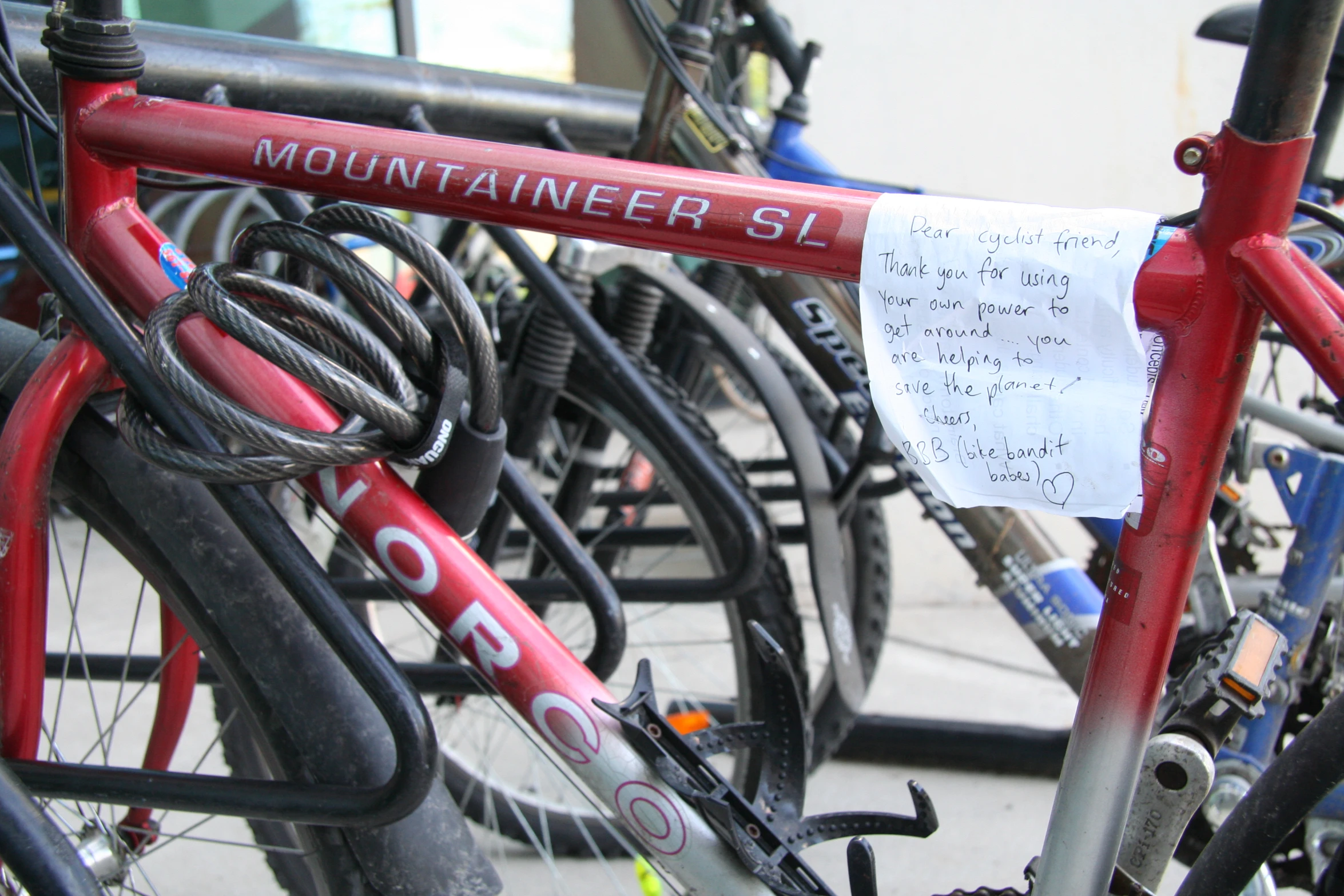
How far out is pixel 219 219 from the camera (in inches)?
125

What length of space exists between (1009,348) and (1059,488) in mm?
96

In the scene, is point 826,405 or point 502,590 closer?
point 502,590

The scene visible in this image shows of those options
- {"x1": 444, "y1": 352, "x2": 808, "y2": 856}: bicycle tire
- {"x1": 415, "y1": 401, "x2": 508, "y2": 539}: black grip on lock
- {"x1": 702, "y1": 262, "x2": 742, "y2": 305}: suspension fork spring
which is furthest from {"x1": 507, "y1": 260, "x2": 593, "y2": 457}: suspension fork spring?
{"x1": 415, "y1": 401, "x2": 508, "y2": 539}: black grip on lock

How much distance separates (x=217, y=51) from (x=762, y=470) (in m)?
1.23

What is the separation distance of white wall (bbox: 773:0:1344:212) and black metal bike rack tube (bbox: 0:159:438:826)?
1978mm

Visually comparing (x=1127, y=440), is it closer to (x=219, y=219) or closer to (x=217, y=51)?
(x=217, y=51)

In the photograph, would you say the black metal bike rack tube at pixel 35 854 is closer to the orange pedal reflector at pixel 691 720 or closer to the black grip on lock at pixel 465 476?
the black grip on lock at pixel 465 476

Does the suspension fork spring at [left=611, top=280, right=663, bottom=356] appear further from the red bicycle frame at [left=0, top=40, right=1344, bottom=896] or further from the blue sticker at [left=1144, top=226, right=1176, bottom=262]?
the blue sticker at [left=1144, top=226, right=1176, bottom=262]

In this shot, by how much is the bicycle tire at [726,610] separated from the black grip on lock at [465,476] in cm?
54

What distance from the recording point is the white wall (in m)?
2.34

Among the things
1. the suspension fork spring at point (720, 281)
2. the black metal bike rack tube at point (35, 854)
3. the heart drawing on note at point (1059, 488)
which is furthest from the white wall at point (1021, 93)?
the black metal bike rack tube at point (35, 854)

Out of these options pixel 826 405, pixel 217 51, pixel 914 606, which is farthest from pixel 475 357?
pixel 914 606

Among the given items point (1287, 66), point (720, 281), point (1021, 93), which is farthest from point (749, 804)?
point (1021, 93)

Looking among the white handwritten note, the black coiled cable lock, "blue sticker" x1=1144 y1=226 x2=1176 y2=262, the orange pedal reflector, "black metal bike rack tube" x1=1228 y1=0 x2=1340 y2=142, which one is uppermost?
"black metal bike rack tube" x1=1228 y1=0 x2=1340 y2=142
